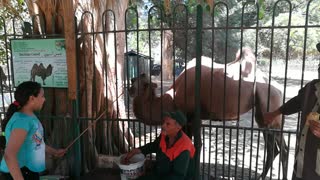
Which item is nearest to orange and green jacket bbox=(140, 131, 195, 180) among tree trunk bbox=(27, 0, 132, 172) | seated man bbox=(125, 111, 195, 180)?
seated man bbox=(125, 111, 195, 180)

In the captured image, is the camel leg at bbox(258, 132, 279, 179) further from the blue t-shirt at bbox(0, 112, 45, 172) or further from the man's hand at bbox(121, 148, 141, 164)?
the blue t-shirt at bbox(0, 112, 45, 172)

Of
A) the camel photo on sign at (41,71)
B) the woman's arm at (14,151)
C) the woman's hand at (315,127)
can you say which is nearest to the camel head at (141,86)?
the camel photo on sign at (41,71)

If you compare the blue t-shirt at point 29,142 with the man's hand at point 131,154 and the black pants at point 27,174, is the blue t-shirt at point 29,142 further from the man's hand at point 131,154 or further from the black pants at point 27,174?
the man's hand at point 131,154

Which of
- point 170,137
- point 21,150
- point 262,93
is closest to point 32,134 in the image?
point 21,150

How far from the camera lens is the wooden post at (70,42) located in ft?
13.2

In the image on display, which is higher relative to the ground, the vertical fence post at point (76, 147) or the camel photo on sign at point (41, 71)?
the camel photo on sign at point (41, 71)

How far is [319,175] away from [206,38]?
13012mm

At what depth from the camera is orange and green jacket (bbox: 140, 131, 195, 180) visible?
313cm

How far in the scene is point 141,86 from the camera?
492cm

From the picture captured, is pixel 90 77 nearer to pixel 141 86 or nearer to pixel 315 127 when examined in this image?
pixel 141 86

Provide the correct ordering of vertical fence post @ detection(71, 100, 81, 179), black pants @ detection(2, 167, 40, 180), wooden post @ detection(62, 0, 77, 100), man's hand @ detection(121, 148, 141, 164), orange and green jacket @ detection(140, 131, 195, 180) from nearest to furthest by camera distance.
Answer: black pants @ detection(2, 167, 40, 180) < orange and green jacket @ detection(140, 131, 195, 180) < man's hand @ detection(121, 148, 141, 164) < wooden post @ detection(62, 0, 77, 100) < vertical fence post @ detection(71, 100, 81, 179)

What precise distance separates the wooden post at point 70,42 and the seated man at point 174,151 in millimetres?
1532

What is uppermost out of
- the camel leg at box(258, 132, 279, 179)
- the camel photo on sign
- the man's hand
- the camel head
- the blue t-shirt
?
the camel photo on sign

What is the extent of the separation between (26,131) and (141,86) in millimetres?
2429
